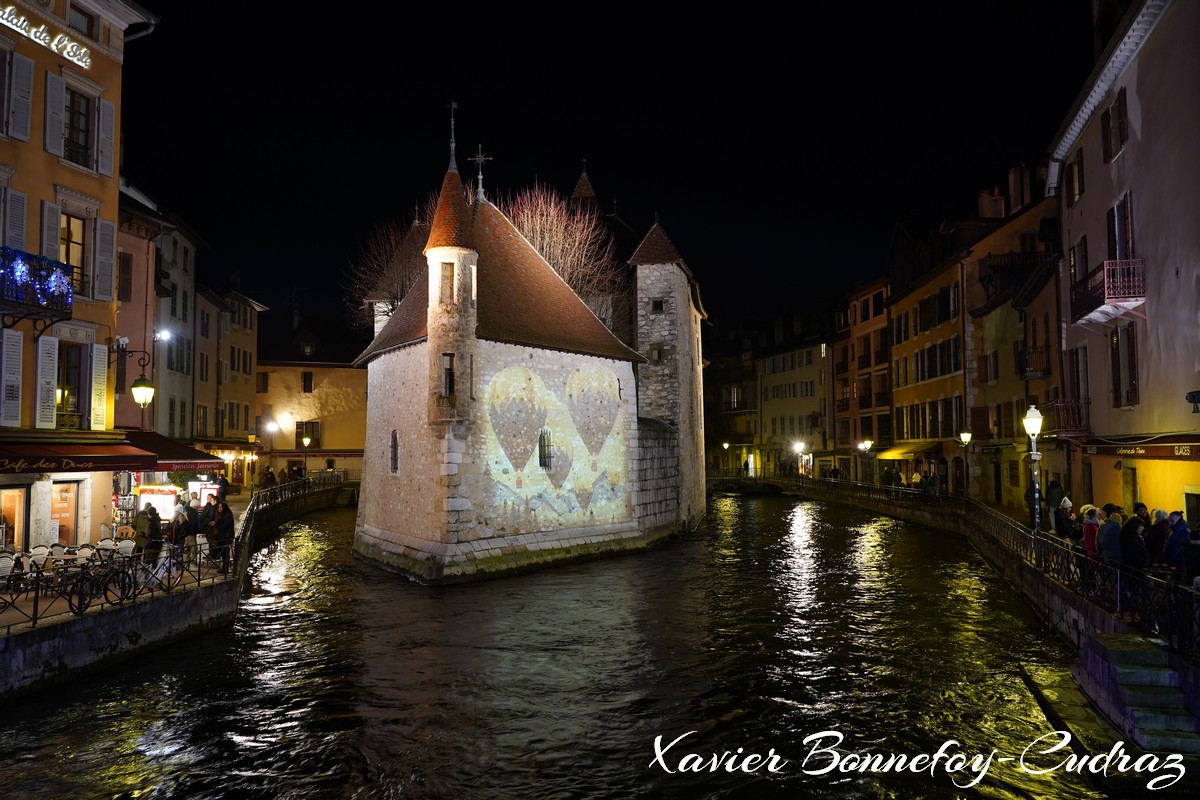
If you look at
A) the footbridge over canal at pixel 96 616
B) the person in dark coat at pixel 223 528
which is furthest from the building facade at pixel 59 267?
the footbridge over canal at pixel 96 616

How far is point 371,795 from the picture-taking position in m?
9.45

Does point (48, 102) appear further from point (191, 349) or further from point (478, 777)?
point (191, 349)

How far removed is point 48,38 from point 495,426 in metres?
13.1

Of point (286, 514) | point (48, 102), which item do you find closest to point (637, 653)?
point (48, 102)

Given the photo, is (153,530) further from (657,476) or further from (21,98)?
(657,476)

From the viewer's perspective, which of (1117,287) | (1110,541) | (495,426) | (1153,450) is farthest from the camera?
(495,426)

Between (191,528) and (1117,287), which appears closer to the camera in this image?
(191,528)

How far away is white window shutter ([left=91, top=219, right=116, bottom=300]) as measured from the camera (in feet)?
64.5

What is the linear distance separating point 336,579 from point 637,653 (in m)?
11.0

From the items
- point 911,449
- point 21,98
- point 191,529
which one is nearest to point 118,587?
point 191,529

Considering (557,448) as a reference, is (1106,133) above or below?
above

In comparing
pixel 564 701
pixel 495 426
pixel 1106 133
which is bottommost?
pixel 564 701

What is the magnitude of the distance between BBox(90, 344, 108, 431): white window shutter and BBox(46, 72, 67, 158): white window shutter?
167 inches

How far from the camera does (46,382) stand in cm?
1828
